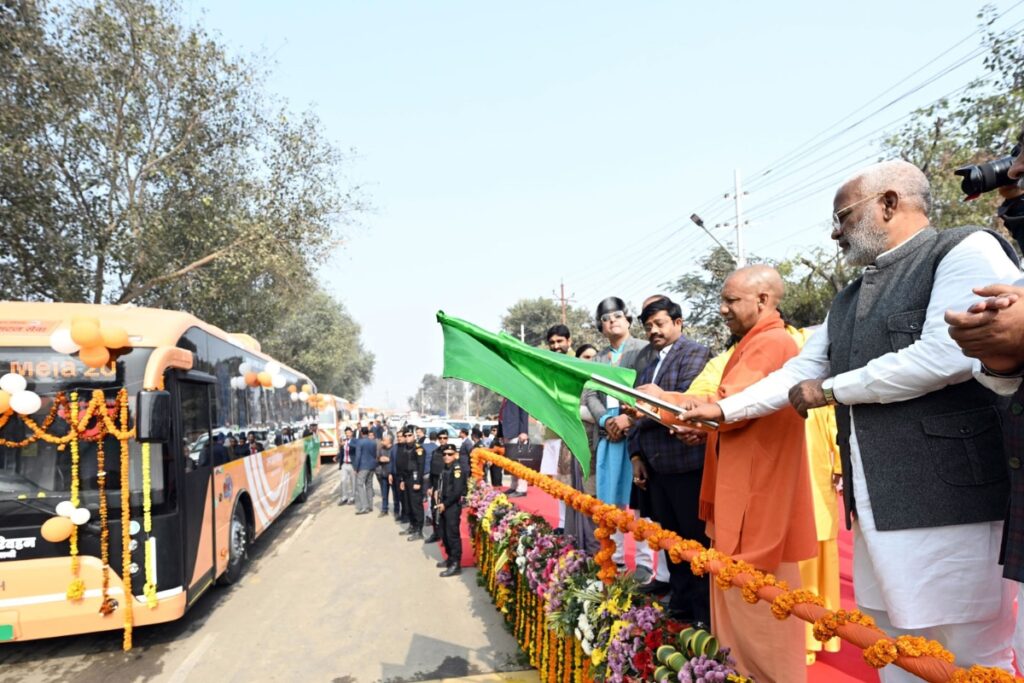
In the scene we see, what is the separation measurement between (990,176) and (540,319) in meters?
47.0

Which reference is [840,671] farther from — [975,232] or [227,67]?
[227,67]

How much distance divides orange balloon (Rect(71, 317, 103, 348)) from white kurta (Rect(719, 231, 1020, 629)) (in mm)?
5340

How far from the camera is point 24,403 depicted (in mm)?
5102

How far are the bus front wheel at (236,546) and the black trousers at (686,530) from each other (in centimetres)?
541

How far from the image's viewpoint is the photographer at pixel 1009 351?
1378 millimetres

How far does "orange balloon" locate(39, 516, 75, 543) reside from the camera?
16.4 ft

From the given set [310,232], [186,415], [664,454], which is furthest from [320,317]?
[664,454]

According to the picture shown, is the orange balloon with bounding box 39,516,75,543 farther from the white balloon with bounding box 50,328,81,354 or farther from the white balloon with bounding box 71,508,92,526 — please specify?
the white balloon with bounding box 50,328,81,354

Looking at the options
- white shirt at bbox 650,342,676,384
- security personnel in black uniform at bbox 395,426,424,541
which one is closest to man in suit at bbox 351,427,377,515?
security personnel in black uniform at bbox 395,426,424,541

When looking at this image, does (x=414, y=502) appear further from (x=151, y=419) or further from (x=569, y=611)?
(x=569, y=611)

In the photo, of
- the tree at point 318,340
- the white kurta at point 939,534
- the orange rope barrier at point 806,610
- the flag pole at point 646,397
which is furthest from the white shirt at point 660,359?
the tree at point 318,340

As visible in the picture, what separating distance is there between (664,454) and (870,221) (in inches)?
84.3

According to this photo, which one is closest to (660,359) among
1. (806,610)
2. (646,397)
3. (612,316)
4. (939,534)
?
(612,316)

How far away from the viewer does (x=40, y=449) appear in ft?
17.3
